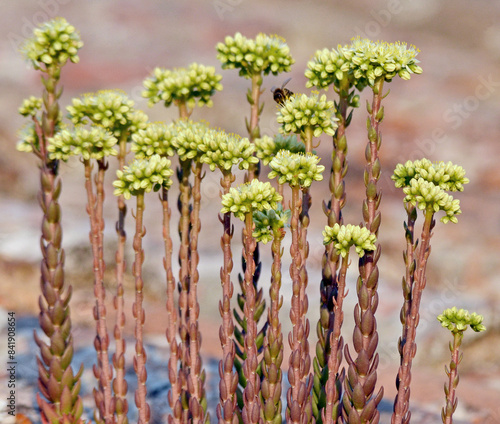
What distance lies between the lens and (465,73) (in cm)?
1730

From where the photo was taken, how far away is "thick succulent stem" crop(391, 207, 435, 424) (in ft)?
9.82

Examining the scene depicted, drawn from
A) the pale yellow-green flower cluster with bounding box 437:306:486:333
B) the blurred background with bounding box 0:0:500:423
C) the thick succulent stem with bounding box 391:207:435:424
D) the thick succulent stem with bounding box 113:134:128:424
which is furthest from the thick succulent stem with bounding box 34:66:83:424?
the blurred background with bounding box 0:0:500:423

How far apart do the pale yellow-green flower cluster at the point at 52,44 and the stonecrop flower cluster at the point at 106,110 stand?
0.82 feet

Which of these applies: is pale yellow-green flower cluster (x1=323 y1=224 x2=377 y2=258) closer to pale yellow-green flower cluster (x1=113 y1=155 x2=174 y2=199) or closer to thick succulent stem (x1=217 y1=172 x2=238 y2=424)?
thick succulent stem (x1=217 y1=172 x2=238 y2=424)

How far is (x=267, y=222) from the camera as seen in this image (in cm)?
294

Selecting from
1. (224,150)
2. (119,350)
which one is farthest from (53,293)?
(224,150)

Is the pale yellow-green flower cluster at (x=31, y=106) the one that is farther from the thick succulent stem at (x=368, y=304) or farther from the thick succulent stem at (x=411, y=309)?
the thick succulent stem at (x=411, y=309)

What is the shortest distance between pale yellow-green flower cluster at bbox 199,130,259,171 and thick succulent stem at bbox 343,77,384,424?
2.00 feet

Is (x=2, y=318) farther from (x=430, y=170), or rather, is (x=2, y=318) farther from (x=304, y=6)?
(x=304, y=6)

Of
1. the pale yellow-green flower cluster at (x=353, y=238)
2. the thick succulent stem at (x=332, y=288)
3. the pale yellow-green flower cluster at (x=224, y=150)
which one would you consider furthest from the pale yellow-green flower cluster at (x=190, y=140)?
the pale yellow-green flower cluster at (x=353, y=238)

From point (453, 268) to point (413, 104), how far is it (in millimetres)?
6752

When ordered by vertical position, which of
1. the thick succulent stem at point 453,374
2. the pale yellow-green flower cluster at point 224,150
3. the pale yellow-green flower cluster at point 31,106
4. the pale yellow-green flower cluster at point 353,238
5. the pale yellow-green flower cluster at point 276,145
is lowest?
the thick succulent stem at point 453,374

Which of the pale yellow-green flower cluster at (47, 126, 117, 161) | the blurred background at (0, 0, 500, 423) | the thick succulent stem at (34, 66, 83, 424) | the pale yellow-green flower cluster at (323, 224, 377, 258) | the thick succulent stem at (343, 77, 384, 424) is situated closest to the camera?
the pale yellow-green flower cluster at (323, 224, 377, 258)

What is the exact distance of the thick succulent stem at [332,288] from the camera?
307 cm
